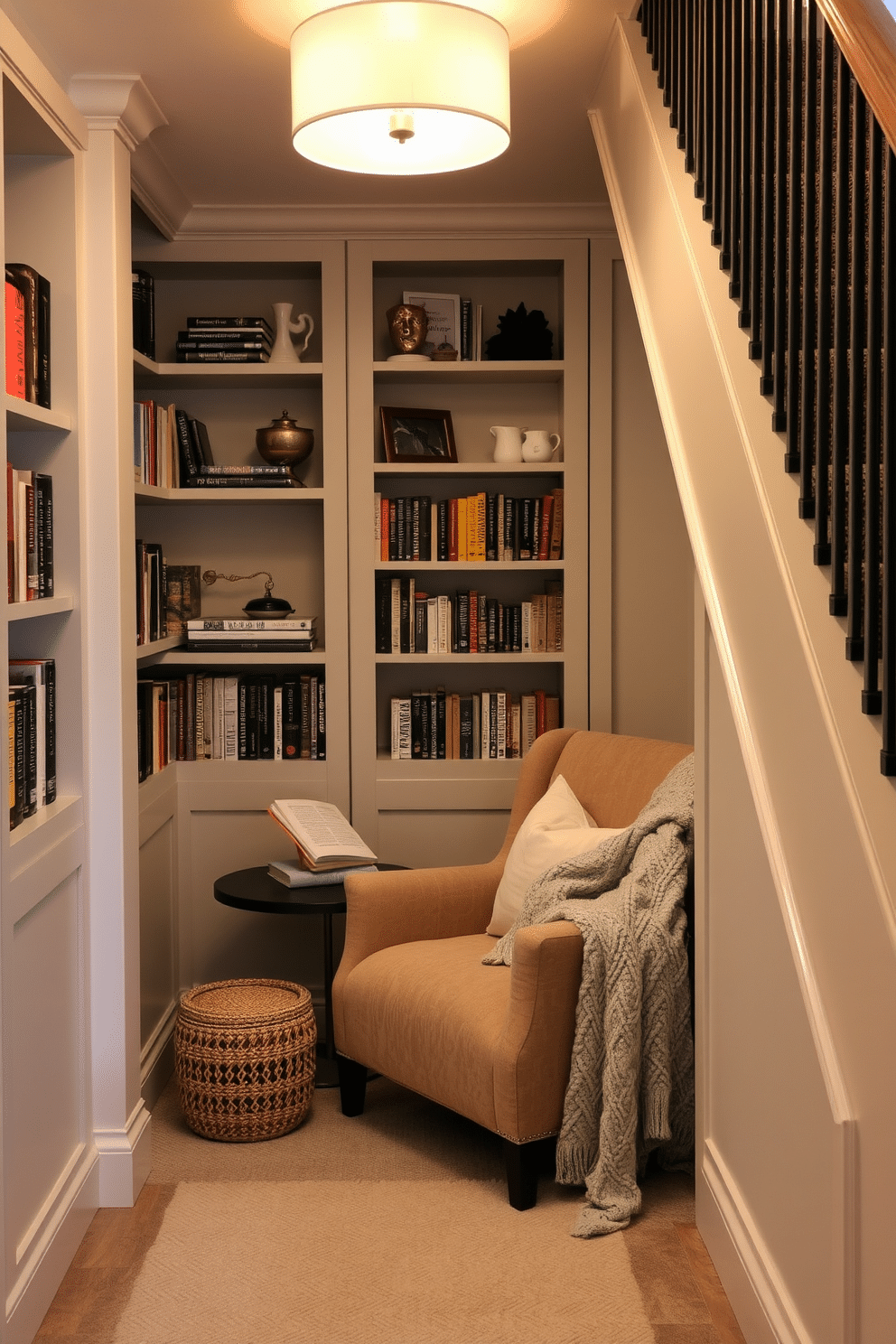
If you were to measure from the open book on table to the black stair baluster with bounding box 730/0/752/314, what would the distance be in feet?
6.31

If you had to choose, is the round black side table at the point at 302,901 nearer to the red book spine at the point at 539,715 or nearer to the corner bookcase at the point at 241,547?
the corner bookcase at the point at 241,547

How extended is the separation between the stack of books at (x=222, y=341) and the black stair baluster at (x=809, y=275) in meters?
2.32

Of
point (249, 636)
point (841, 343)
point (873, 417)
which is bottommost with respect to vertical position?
point (249, 636)

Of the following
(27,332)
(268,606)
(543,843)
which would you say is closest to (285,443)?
(268,606)

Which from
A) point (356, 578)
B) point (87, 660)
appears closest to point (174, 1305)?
point (87, 660)

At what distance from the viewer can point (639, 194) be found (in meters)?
2.52

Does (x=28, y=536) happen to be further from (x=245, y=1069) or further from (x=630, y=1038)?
(x=630, y=1038)

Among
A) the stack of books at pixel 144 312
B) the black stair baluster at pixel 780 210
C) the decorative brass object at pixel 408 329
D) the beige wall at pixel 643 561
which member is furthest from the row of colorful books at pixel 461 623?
the black stair baluster at pixel 780 210

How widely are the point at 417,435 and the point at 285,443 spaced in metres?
0.42

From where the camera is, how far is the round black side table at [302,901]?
10.5 feet

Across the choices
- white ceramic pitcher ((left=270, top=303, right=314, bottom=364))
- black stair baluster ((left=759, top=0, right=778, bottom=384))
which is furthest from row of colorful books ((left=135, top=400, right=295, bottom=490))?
black stair baluster ((left=759, top=0, right=778, bottom=384))

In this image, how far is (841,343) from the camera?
151 centimetres

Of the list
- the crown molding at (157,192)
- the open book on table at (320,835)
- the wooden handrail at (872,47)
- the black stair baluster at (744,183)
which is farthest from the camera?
the open book on table at (320,835)

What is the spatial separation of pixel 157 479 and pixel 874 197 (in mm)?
2532
